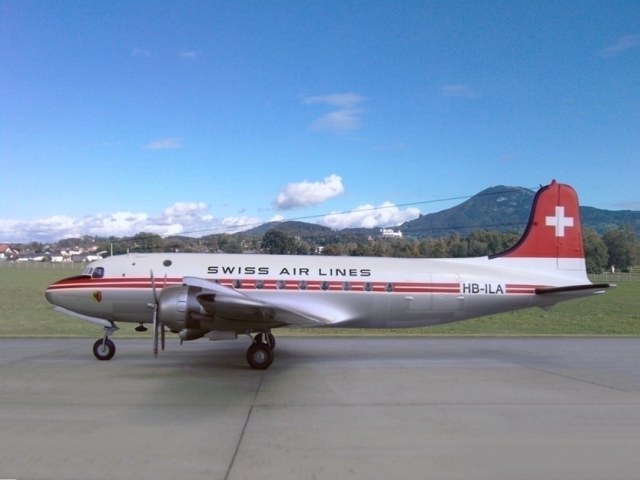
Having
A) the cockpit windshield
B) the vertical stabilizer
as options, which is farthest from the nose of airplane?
the vertical stabilizer

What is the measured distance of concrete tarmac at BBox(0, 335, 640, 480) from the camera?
665 cm

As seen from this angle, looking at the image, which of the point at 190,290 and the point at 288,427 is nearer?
the point at 288,427

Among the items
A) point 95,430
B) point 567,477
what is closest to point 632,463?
point 567,477

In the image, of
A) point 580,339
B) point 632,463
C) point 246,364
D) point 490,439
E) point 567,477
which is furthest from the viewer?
point 580,339

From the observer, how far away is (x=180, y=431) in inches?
317

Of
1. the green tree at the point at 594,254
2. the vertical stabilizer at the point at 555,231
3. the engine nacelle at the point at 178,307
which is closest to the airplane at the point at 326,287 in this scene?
the vertical stabilizer at the point at 555,231

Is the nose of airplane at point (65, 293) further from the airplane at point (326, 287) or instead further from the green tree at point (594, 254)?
the green tree at point (594, 254)

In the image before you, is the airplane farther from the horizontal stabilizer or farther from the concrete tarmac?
the concrete tarmac

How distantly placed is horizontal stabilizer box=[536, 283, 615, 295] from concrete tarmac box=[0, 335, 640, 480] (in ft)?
6.06

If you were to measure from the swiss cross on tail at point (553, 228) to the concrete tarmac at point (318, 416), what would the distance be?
303 centimetres

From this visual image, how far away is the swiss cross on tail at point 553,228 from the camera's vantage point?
16.0 metres

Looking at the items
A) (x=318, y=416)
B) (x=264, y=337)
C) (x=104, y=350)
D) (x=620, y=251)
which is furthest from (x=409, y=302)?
(x=620, y=251)

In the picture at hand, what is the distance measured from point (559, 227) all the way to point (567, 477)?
36.6ft

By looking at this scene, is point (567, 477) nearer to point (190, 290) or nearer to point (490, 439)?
point (490, 439)
